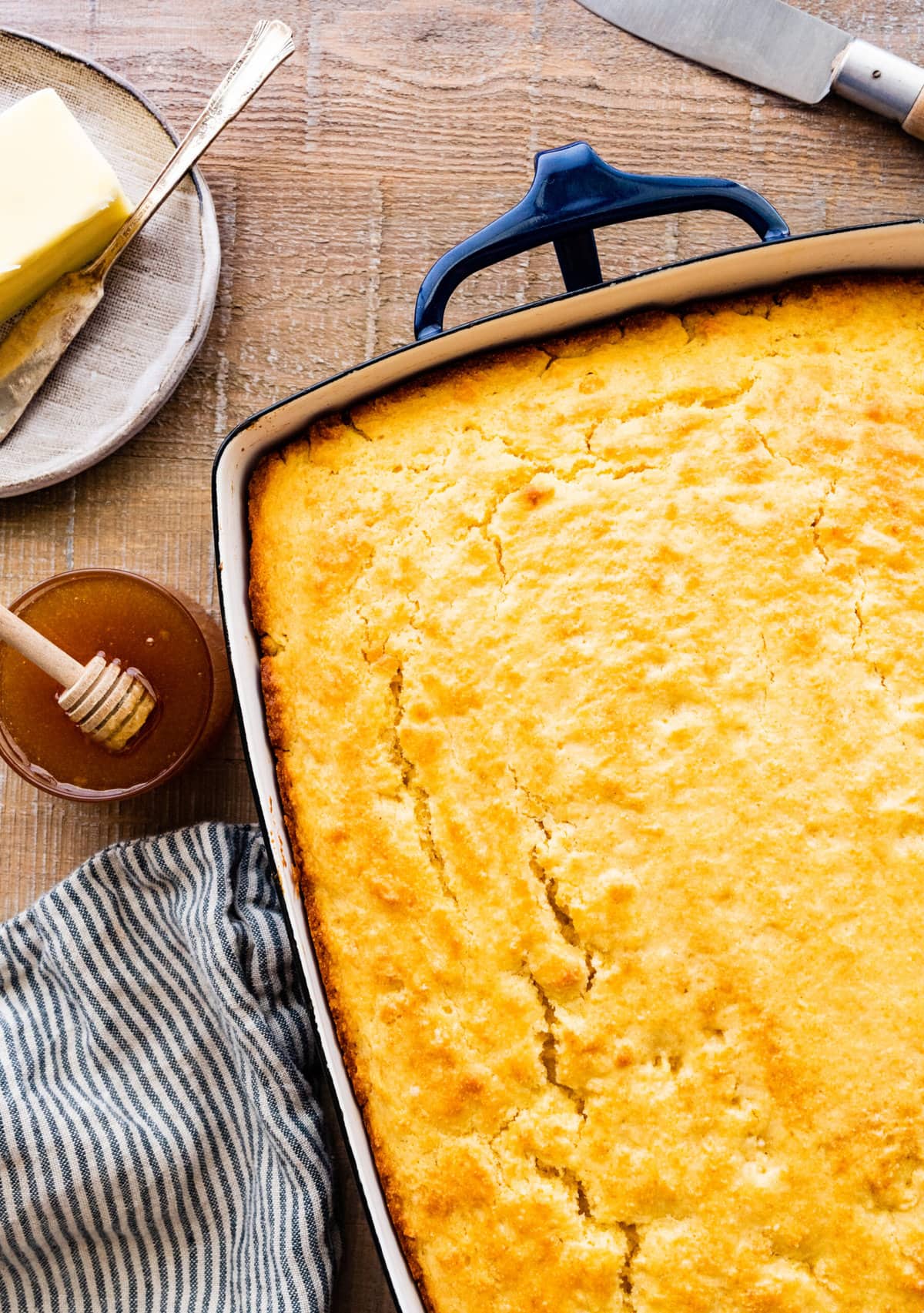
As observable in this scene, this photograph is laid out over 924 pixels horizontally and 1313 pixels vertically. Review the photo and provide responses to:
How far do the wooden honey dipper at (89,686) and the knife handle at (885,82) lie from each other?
153 cm

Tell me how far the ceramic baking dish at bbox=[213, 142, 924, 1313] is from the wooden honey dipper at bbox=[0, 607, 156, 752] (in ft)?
0.83

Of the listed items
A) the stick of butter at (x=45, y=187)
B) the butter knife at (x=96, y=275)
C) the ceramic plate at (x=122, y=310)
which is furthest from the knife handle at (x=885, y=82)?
the stick of butter at (x=45, y=187)

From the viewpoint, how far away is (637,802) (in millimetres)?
1396

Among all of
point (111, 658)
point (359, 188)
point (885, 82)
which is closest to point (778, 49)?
point (885, 82)

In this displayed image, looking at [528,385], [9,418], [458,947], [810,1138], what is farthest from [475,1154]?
[9,418]

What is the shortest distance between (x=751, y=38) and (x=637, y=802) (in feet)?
4.43

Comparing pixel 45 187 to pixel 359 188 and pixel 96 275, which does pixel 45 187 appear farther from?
pixel 359 188

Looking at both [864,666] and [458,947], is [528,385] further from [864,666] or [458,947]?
[458,947]

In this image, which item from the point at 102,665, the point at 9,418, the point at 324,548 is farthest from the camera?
the point at 9,418

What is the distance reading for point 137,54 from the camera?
2.02m

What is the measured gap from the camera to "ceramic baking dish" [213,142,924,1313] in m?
1.50

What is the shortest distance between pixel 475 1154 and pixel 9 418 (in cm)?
142

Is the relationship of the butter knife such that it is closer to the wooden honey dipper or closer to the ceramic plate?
the ceramic plate

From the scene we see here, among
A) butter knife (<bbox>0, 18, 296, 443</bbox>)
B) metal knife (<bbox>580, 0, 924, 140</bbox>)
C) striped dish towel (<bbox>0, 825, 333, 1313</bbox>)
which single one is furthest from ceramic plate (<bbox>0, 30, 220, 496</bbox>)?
metal knife (<bbox>580, 0, 924, 140</bbox>)
